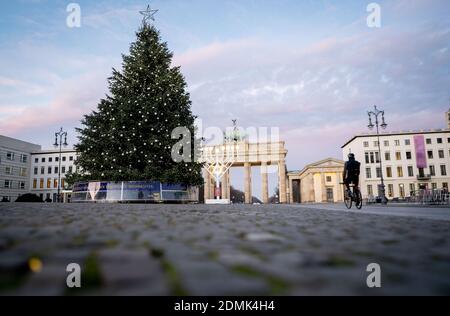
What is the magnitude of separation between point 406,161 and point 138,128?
68.9 metres

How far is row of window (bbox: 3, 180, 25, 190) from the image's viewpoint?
66.1 m

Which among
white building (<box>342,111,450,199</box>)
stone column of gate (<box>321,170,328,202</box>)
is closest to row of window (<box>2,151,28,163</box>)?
stone column of gate (<box>321,170,328,202</box>)

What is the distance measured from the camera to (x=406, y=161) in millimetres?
70750

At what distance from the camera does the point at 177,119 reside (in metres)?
22.6

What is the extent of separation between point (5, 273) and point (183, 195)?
20533 millimetres

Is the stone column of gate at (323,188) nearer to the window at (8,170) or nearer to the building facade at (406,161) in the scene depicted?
the building facade at (406,161)

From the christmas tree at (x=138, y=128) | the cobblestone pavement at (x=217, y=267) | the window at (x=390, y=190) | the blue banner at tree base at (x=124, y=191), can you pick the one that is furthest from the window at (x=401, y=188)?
the cobblestone pavement at (x=217, y=267)

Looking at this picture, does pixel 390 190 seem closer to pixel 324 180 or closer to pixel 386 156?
pixel 386 156

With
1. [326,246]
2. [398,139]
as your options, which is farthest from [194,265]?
[398,139]

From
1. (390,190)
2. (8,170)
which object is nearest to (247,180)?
(390,190)

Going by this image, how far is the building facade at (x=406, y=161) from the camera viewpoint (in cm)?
6906

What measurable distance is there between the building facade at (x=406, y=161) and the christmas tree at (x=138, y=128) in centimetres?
5921

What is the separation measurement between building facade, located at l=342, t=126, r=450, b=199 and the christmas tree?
59.2 metres
